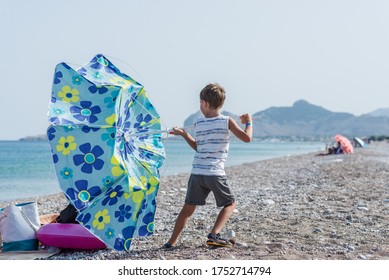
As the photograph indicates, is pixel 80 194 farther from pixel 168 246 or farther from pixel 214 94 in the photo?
pixel 214 94

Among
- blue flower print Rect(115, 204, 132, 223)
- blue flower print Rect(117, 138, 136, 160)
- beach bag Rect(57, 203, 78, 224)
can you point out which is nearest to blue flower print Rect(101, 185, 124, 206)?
blue flower print Rect(115, 204, 132, 223)

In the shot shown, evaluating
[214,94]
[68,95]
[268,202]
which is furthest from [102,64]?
[268,202]

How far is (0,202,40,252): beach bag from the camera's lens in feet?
22.2

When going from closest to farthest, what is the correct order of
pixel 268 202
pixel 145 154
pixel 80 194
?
pixel 80 194 → pixel 145 154 → pixel 268 202

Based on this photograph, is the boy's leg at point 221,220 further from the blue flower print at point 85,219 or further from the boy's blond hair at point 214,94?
the blue flower print at point 85,219

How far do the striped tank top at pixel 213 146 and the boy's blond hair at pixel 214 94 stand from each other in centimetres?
17

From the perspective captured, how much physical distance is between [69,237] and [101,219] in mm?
656

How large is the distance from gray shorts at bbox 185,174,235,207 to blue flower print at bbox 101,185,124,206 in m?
0.83

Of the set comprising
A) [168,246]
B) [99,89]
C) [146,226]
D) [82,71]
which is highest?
[82,71]

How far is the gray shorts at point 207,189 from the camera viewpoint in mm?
6422

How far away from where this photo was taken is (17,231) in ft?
22.3

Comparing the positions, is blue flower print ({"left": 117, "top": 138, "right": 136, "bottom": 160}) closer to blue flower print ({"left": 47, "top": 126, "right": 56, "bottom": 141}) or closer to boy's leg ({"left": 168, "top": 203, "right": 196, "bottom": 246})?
blue flower print ({"left": 47, "top": 126, "right": 56, "bottom": 141})

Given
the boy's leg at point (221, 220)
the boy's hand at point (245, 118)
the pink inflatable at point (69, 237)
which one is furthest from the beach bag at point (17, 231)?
the boy's hand at point (245, 118)

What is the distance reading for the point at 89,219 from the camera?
609 cm
